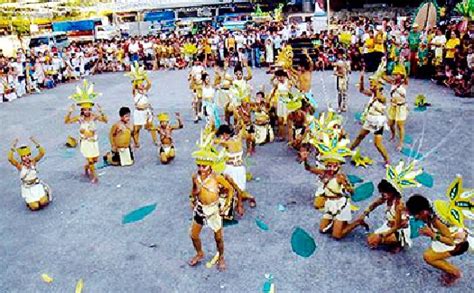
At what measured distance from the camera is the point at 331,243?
5.79 metres

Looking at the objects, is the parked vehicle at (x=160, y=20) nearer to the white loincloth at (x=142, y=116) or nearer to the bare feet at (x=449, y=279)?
the white loincloth at (x=142, y=116)

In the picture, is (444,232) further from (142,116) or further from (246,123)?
(142,116)

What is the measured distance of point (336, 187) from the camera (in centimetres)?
563

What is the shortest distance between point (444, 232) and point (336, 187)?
1316 mm

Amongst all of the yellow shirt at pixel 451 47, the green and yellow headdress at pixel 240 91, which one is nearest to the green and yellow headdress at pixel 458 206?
the green and yellow headdress at pixel 240 91

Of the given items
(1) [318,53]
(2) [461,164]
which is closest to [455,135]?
(2) [461,164]

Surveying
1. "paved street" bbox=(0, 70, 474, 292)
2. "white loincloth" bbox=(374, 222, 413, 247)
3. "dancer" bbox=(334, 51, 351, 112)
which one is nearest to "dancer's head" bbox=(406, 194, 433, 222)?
"white loincloth" bbox=(374, 222, 413, 247)

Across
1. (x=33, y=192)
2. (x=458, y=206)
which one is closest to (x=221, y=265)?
(x=458, y=206)

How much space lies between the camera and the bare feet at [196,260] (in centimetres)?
549

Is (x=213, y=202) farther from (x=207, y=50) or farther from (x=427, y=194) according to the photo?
(x=207, y=50)

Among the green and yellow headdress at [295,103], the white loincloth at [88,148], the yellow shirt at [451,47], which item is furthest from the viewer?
the yellow shirt at [451,47]

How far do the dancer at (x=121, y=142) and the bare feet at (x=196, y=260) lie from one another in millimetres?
3664

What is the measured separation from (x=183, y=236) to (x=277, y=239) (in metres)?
1.19

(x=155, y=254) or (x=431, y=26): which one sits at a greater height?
(x=431, y=26)
